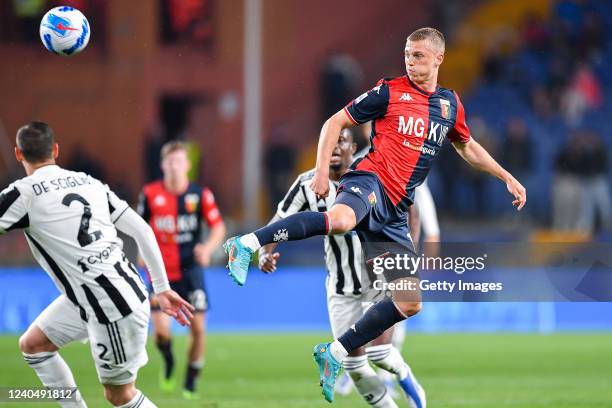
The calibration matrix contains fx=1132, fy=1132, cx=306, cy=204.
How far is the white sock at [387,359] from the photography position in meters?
8.16

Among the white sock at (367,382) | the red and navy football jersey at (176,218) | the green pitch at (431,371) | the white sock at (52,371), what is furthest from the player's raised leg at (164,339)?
the white sock at (52,371)

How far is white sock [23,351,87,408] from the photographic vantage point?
7.01m

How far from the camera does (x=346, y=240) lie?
8664 millimetres

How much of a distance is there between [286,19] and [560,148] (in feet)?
23.6

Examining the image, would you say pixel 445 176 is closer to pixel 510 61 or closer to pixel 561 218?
pixel 561 218

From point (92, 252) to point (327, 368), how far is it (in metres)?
1.67

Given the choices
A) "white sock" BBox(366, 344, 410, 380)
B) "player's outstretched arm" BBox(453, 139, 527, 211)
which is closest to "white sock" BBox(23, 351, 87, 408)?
"white sock" BBox(366, 344, 410, 380)

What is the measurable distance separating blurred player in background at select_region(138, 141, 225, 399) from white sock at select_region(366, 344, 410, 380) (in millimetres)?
3294

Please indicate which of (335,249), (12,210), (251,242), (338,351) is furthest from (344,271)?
(12,210)

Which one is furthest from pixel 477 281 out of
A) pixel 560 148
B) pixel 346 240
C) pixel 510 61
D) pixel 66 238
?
pixel 510 61

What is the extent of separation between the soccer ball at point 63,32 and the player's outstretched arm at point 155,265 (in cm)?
189

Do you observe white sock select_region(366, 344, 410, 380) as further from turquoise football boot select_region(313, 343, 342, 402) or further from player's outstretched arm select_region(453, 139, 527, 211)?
player's outstretched arm select_region(453, 139, 527, 211)

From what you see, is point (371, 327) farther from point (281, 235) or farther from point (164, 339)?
point (164, 339)

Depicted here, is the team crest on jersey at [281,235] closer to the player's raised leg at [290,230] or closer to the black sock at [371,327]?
the player's raised leg at [290,230]
